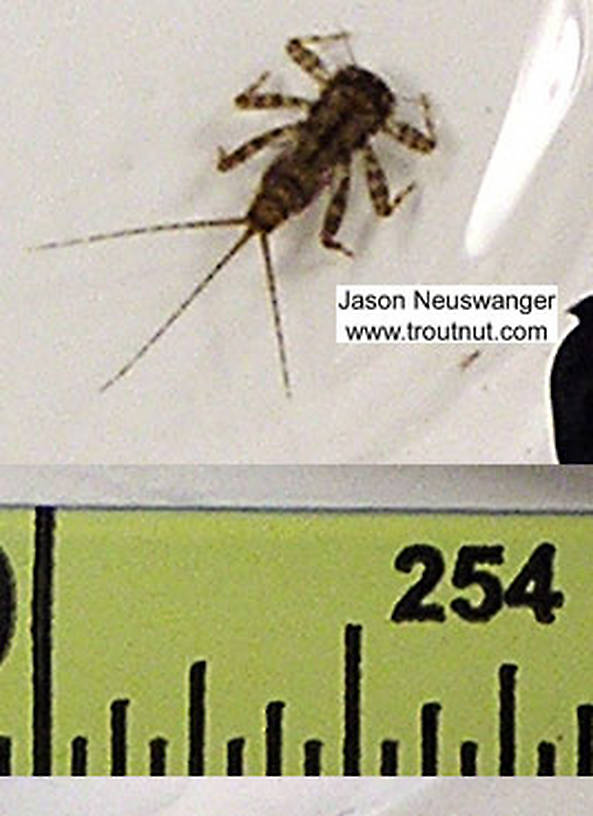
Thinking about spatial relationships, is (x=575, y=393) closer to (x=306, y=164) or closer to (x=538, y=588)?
(x=538, y=588)

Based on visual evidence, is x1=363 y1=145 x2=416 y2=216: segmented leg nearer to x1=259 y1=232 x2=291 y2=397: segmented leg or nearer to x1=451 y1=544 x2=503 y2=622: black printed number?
x1=259 y1=232 x2=291 y2=397: segmented leg

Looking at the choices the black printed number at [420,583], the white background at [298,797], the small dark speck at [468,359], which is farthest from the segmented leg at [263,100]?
the white background at [298,797]

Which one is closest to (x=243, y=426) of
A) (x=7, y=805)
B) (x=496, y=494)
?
(x=496, y=494)

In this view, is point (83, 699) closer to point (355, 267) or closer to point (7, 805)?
point (7, 805)

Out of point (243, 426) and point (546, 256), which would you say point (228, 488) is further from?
point (546, 256)

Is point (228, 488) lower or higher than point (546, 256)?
lower

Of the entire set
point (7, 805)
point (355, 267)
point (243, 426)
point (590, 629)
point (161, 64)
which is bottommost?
point (7, 805)

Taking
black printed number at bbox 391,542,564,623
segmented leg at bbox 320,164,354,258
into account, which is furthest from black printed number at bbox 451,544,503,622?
segmented leg at bbox 320,164,354,258
